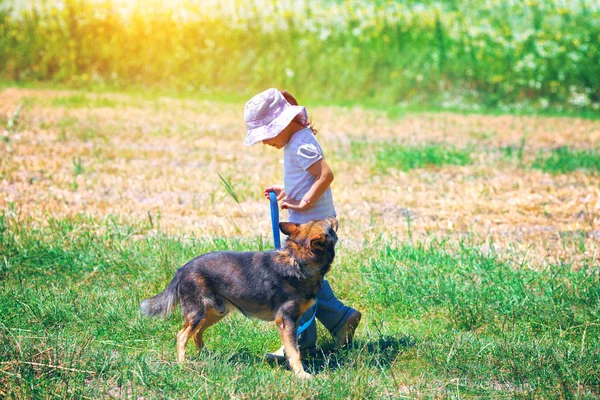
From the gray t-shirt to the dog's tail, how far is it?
866mm

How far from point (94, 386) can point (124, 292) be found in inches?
62.6

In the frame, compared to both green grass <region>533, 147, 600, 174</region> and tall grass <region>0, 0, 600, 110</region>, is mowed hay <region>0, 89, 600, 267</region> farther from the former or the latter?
tall grass <region>0, 0, 600, 110</region>

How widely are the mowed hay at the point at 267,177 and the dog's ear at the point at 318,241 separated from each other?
2186 millimetres

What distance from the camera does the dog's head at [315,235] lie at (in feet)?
14.2

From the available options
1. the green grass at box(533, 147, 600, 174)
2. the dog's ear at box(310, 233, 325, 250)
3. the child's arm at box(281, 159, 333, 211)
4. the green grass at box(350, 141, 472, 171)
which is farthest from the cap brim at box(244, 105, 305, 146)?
the green grass at box(533, 147, 600, 174)

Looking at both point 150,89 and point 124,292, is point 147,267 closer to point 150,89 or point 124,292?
point 124,292

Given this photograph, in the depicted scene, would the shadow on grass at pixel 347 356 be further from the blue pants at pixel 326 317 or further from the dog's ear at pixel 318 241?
the dog's ear at pixel 318 241

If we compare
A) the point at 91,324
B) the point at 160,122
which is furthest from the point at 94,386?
the point at 160,122

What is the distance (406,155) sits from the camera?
1091cm

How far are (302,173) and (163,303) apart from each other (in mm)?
1160

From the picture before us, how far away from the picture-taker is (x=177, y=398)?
3.90m

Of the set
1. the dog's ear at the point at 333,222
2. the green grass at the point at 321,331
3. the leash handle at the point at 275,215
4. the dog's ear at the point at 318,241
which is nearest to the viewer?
the green grass at the point at 321,331

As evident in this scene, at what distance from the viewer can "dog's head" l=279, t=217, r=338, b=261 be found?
4320 mm

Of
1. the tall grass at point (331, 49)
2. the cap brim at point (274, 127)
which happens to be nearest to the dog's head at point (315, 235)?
the cap brim at point (274, 127)
